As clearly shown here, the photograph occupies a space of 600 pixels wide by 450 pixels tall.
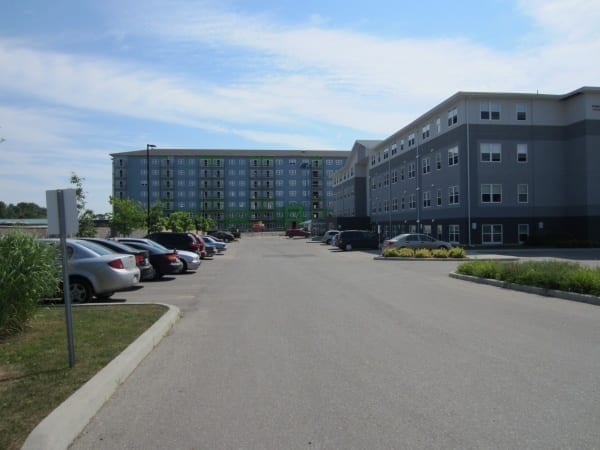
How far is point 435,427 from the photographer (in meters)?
4.55

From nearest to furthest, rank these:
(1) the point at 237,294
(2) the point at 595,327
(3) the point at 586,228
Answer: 1. (2) the point at 595,327
2. (1) the point at 237,294
3. (3) the point at 586,228

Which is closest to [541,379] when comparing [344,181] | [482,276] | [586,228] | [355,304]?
[355,304]

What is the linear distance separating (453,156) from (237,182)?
8802 cm

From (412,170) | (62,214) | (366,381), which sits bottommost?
(366,381)

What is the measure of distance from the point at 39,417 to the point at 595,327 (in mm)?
8673

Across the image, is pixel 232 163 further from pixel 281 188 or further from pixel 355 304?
pixel 355 304

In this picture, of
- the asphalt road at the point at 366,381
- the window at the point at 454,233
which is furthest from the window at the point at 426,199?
the asphalt road at the point at 366,381

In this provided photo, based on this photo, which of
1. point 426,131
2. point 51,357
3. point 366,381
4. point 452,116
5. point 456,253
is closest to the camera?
point 366,381

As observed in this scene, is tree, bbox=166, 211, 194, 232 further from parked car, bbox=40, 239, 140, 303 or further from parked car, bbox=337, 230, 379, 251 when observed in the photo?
parked car, bbox=40, 239, 140, 303

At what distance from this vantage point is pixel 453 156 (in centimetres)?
4509

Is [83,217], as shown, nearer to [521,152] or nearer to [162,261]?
→ [162,261]

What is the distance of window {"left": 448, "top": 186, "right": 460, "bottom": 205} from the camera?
145 feet

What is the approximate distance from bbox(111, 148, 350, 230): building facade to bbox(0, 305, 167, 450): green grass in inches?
4494

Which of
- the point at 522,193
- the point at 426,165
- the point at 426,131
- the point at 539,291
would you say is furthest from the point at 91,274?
the point at 426,131
